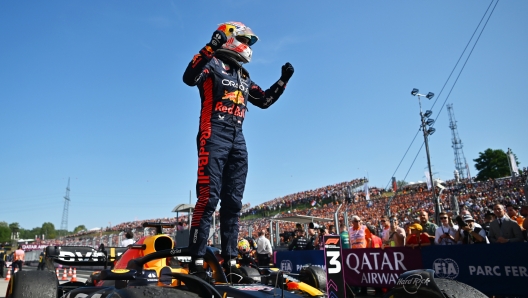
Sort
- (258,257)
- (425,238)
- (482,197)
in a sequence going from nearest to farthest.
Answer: (425,238) → (258,257) → (482,197)

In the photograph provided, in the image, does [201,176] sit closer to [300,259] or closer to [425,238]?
[425,238]

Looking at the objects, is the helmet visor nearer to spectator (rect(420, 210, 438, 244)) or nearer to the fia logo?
the fia logo

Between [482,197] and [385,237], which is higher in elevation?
[482,197]

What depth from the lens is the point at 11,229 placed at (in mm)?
Answer: 110188

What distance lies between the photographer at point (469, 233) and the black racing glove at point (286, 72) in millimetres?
5578

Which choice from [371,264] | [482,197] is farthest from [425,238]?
[482,197]

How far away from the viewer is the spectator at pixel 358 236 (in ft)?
34.8

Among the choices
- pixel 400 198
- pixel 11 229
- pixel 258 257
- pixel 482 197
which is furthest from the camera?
pixel 11 229

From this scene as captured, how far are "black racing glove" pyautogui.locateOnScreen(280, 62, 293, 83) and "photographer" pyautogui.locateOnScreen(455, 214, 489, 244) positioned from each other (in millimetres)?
5578

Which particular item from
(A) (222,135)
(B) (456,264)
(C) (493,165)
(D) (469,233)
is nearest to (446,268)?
(B) (456,264)

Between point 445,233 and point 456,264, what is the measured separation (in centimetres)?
112

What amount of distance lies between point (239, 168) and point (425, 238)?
617 cm

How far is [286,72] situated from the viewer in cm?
490

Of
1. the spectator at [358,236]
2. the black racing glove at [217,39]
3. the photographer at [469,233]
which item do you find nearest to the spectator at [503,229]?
the photographer at [469,233]
